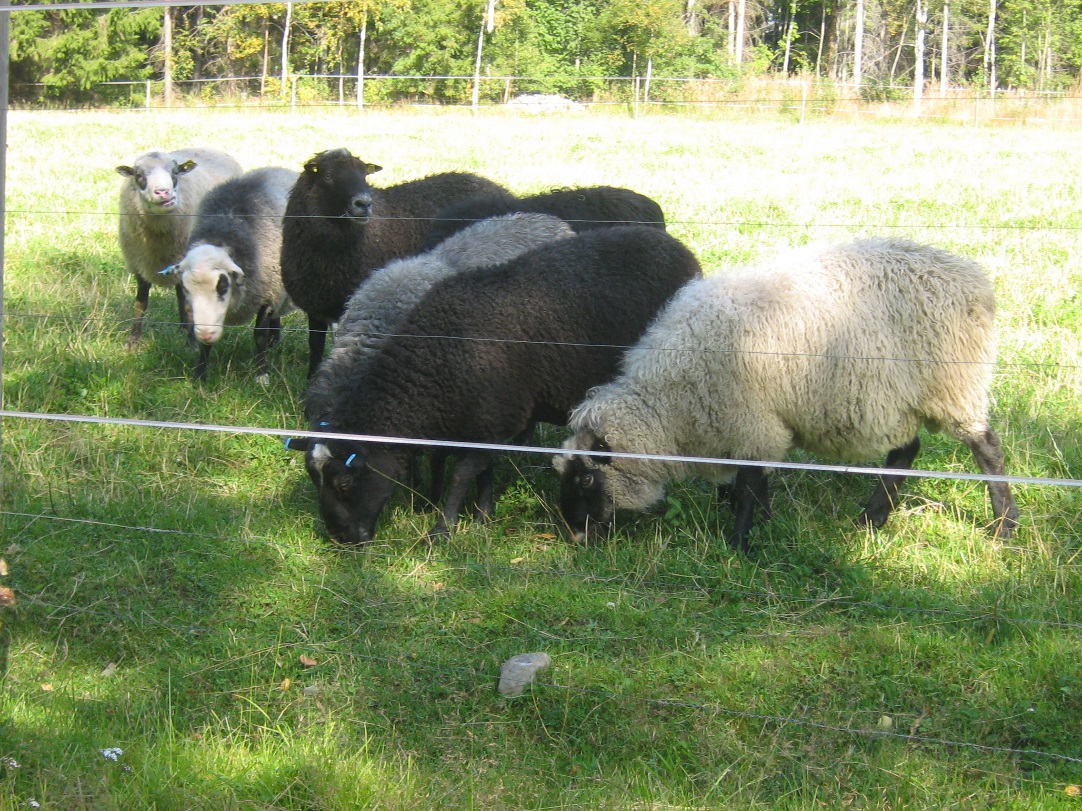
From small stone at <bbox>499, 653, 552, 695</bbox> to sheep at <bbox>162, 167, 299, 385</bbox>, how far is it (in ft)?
14.0

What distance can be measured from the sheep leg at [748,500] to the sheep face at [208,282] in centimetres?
449

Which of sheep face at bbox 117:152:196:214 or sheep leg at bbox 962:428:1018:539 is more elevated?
sheep face at bbox 117:152:196:214

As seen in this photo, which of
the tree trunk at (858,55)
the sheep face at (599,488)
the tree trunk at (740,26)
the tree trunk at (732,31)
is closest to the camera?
the tree trunk at (858,55)

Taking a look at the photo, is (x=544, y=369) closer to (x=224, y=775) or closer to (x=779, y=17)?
(x=779, y=17)

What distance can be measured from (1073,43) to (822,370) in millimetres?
1992

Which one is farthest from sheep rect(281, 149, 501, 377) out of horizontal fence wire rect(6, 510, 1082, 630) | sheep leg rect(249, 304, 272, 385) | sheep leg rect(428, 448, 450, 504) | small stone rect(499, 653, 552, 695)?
small stone rect(499, 653, 552, 695)

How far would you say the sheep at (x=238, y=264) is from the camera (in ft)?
27.3

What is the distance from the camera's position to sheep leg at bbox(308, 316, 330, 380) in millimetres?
8172


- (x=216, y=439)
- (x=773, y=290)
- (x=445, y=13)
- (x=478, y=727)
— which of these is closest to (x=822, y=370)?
(x=773, y=290)

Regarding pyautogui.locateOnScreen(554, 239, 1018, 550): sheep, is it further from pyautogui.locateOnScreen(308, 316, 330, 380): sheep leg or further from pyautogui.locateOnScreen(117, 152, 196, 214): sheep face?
pyautogui.locateOnScreen(117, 152, 196, 214): sheep face

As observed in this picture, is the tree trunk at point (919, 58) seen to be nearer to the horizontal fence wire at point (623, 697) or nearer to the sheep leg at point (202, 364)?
the horizontal fence wire at point (623, 697)

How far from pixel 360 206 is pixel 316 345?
48.8 inches

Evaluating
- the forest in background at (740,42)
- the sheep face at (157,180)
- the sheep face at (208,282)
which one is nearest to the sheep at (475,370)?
the forest in background at (740,42)

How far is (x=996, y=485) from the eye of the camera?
567cm
